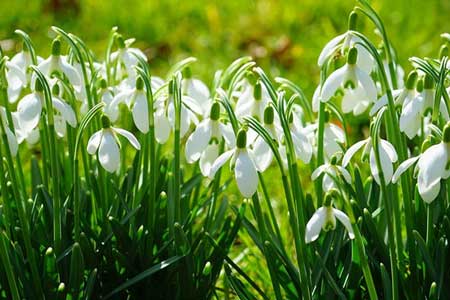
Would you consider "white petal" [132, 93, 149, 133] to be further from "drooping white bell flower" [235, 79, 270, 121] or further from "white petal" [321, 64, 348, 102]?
"white petal" [321, 64, 348, 102]

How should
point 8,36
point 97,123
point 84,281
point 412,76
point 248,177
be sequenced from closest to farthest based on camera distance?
1. point 248,177
2. point 412,76
3. point 84,281
4. point 97,123
5. point 8,36

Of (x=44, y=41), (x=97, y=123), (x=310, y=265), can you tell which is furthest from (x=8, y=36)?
(x=310, y=265)

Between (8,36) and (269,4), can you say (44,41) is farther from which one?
(269,4)

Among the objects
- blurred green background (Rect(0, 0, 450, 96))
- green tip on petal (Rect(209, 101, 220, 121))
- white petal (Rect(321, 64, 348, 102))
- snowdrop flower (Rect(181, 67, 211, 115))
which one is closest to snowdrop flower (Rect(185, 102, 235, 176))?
green tip on petal (Rect(209, 101, 220, 121))

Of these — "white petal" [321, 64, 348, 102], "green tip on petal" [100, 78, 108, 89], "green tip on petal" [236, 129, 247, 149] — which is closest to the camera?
"green tip on petal" [236, 129, 247, 149]

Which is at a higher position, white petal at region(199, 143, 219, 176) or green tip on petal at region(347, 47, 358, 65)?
green tip on petal at region(347, 47, 358, 65)

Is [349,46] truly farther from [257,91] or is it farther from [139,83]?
[139,83]
